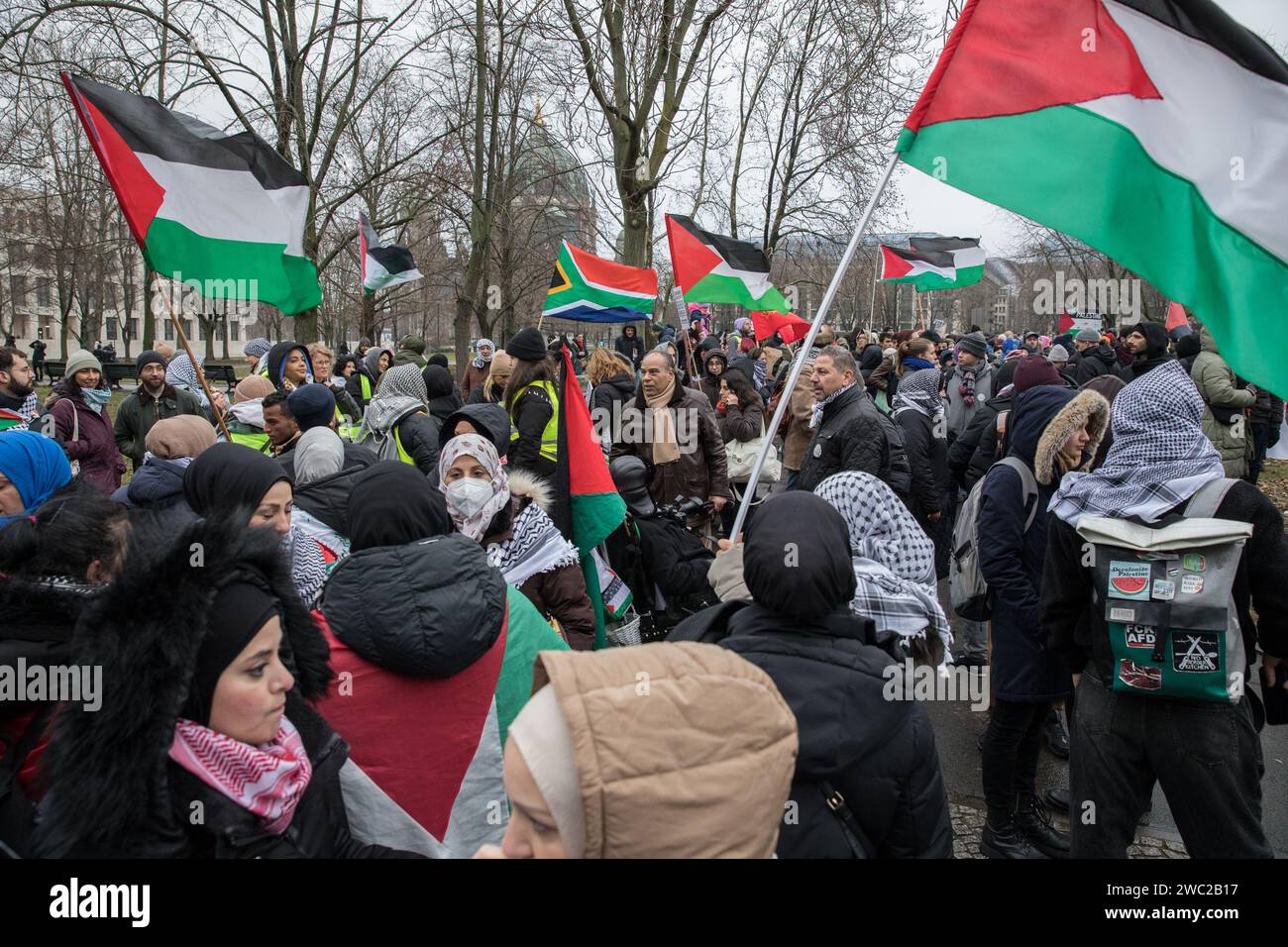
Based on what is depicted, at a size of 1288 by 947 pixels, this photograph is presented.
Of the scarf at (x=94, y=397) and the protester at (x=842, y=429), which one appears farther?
the scarf at (x=94, y=397)

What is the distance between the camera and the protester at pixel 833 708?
2.00 metres

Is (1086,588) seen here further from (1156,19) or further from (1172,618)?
(1156,19)

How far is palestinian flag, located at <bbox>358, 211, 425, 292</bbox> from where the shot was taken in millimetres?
12445

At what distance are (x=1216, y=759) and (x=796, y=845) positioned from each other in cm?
156

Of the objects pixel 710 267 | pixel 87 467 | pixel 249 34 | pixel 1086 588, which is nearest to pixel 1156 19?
pixel 1086 588

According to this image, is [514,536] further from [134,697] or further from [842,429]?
[842,429]

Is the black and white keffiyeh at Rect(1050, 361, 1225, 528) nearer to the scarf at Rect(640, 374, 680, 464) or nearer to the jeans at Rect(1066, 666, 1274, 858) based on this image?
the jeans at Rect(1066, 666, 1274, 858)

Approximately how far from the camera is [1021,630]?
388 cm

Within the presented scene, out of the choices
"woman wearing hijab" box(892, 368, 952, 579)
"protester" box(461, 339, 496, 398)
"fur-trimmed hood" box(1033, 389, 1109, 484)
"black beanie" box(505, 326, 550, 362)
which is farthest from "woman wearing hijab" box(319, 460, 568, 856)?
"protester" box(461, 339, 496, 398)

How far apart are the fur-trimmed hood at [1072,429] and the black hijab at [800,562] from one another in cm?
200

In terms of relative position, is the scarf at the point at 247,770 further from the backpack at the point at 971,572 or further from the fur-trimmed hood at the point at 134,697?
the backpack at the point at 971,572

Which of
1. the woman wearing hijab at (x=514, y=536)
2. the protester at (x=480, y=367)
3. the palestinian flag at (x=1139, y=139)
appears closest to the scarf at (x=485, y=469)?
the woman wearing hijab at (x=514, y=536)

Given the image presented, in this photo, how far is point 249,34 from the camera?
1579 cm

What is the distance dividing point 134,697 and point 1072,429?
3.71 meters
